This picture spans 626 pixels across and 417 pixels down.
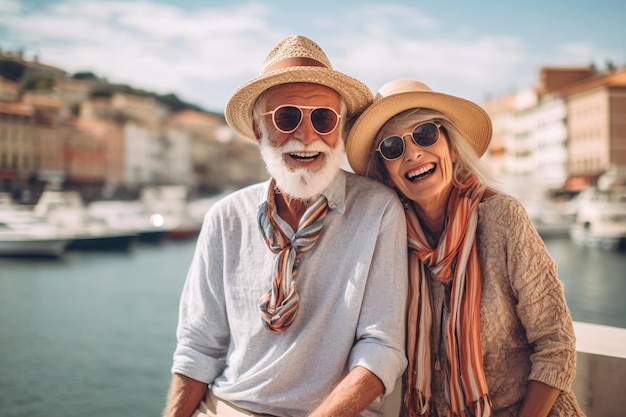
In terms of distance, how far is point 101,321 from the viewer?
15.3 meters

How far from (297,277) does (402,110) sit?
587 millimetres

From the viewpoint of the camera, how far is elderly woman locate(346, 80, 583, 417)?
165cm

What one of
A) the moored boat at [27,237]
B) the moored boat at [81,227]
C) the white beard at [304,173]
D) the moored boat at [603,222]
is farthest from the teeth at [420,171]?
the moored boat at [603,222]

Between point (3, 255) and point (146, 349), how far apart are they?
1318 cm

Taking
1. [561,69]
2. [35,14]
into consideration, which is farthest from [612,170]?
[35,14]

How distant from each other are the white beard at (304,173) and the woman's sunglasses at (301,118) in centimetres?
4

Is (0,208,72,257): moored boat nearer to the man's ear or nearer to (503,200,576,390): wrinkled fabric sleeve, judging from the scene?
the man's ear

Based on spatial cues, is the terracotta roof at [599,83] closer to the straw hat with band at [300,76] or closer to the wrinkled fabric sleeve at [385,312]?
the straw hat with band at [300,76]

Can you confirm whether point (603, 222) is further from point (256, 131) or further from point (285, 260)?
point (285, 260)

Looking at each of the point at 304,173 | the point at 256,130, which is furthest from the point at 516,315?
the point at 256,130

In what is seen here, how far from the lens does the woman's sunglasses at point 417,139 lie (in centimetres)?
184

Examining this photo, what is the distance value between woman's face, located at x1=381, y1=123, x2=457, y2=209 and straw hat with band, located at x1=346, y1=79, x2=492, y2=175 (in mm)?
69

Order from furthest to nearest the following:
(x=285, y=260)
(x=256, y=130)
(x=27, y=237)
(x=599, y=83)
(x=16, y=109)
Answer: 1. (x=599, y=83)
2. (x=16, y=109)
3. (x=27, y=237)
4. (x=256, y=130)
5. (x=285, y=260)

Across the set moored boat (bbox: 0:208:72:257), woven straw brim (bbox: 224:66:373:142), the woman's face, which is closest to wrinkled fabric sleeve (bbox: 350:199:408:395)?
the woman's face
